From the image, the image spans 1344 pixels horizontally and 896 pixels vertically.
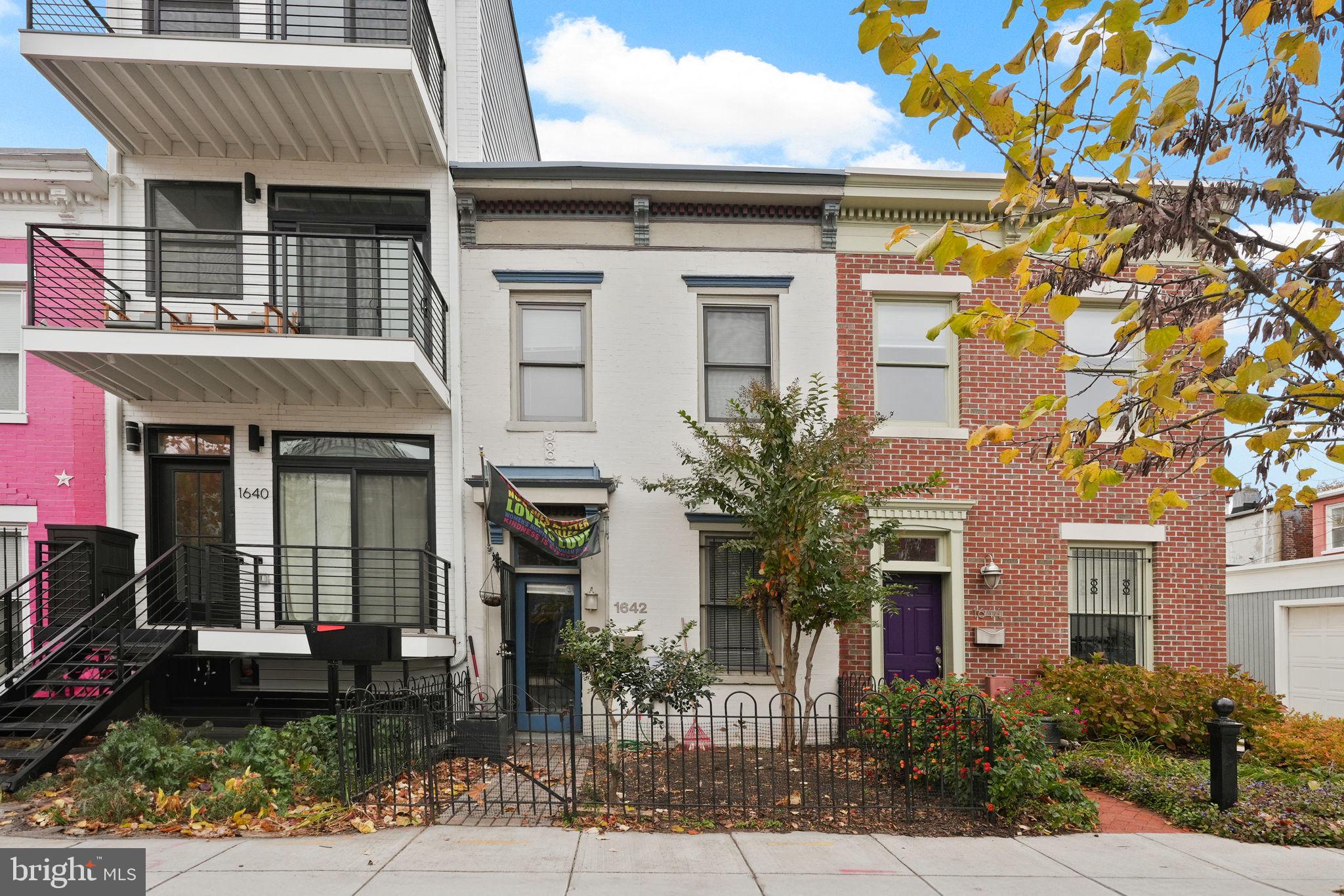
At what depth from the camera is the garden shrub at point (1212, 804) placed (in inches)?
278

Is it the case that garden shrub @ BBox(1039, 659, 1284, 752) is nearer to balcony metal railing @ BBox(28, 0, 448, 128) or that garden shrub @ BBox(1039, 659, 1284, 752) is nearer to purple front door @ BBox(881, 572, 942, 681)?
purple front door @ BBox(881, 572, 942, 681)

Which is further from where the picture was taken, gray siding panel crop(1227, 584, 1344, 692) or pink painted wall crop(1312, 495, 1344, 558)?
pink painted wall crop(1312, 495, 1344, 558)

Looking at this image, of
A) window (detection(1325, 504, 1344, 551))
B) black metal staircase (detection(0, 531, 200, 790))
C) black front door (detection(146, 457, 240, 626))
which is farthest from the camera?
window (detection(1325, 504, 1344, 551))

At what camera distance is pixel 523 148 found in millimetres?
16250

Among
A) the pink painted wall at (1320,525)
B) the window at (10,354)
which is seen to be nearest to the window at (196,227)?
the window at (10,354)

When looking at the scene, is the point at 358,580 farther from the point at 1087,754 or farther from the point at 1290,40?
the point at 1290,40

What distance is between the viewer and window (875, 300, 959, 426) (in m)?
11.4

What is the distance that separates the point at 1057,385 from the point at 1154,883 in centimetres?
710

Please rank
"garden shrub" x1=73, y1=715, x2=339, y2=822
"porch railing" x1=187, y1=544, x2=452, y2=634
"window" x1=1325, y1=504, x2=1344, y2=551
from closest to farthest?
"garden shrub" x1=73, y1=715, x2=339, y2=822 → "porch railing" x1=187, y1=544, x2=452, y2=634 → "window" x1=1325, y1=504, x2=1344, y2=551

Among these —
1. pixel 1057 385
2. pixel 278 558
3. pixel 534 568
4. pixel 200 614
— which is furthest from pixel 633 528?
pixel 1057 385

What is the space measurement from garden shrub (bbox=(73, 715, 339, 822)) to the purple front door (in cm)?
719

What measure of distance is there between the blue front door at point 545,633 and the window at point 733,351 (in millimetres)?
3196

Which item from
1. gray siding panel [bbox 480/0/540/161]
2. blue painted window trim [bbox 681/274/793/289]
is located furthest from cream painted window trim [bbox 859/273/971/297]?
gray siding panel [bbox 480/0/540/161]

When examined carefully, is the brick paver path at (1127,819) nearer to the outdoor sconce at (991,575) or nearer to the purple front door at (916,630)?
the purple front door at (916,630)
